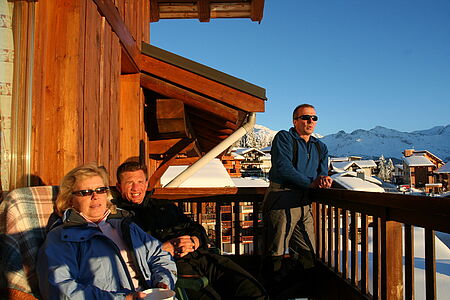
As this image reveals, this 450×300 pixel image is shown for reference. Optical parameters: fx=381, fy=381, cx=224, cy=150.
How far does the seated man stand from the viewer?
2.36 meters

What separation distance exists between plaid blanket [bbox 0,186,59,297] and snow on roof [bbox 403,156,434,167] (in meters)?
50.7

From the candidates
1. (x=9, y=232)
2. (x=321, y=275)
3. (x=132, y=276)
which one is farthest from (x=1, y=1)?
(x=321, y=275)

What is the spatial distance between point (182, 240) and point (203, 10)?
4.31m

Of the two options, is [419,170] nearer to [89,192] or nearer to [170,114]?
[170,114]

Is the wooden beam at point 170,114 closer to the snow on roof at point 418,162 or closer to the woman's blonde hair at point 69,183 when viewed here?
the woman's blonde hair at point 69,183

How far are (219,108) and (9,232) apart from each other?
2798 millimetres

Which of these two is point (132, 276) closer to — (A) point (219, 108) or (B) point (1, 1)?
(B) point (1, 1)

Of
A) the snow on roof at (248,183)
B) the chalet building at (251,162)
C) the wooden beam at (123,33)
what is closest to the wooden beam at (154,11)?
the wooden beam at (123,33)

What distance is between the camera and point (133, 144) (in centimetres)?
409

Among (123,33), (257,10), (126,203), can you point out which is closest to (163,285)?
(126,203)

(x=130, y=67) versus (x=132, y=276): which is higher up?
(x=130, y=67)

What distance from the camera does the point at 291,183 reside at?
3.08 m

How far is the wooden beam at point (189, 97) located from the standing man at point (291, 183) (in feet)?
3.37

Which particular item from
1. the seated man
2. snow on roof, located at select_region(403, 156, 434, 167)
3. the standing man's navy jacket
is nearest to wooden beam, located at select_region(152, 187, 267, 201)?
the standing man's navy jacket
